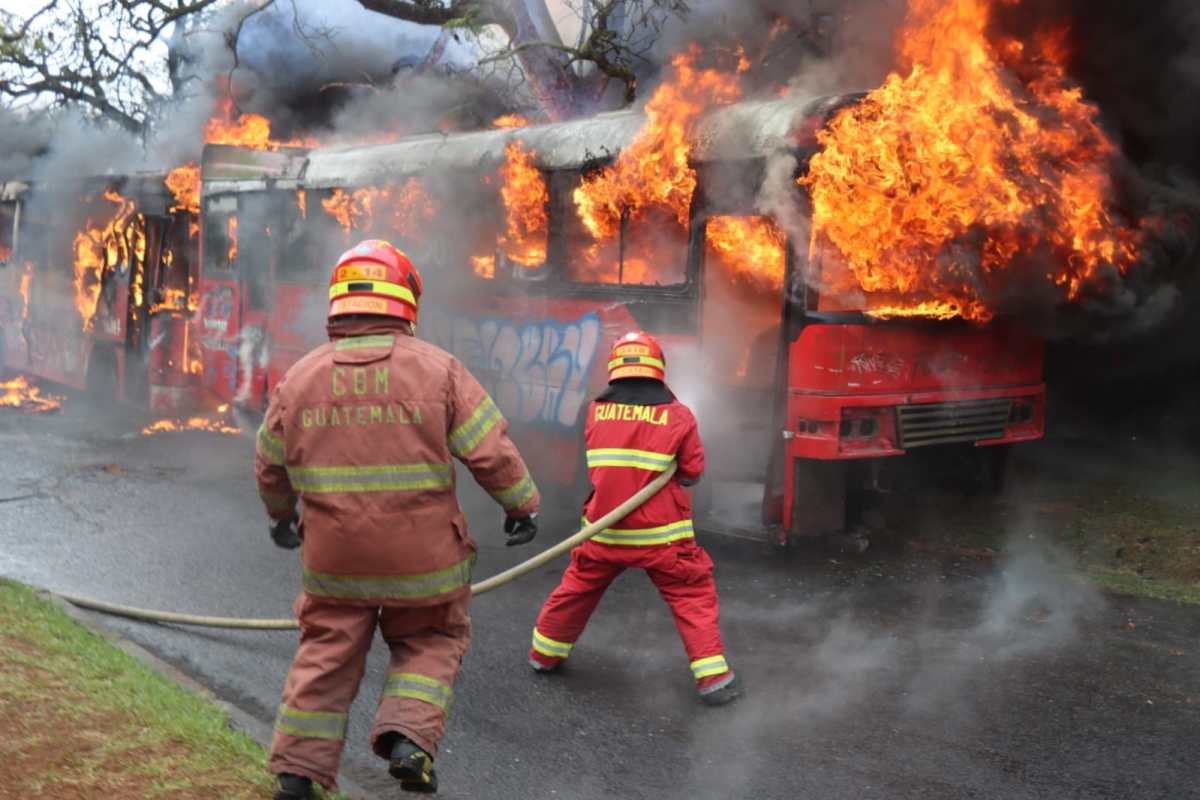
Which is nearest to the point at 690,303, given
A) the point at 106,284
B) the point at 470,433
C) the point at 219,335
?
the point at 470,433

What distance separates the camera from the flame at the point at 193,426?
1332 centimetres

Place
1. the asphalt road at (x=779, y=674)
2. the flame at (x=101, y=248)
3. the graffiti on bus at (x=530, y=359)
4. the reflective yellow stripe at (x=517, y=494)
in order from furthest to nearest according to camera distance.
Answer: the flame at (x=101, y=248)
the graffiti on bus at (x=530, y=359)
the asphalt road at (x=779, y=674)
the reflective yellow stripe at (x=517, y=494)

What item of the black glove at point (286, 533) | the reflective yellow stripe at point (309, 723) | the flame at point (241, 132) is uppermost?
the flame at point (241, 132)

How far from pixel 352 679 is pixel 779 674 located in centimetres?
239

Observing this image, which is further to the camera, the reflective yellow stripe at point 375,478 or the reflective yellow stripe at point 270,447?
the reflective yellow stripe at point 270,447

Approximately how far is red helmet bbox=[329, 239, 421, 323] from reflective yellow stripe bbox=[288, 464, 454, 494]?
1.56ft

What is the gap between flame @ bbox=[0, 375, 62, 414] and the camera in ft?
50.1

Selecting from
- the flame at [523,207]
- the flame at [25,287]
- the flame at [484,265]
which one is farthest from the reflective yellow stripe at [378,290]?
the flame at [25,287]

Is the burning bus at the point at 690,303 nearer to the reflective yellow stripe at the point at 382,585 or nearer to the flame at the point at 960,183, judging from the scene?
the flame at the point at 960,183

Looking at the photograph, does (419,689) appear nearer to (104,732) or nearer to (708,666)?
(104,732)

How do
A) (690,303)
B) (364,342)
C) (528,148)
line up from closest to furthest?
(364,342) → (690,303) → (528,148)

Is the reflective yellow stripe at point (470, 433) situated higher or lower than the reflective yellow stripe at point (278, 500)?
higher

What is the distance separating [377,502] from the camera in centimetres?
354

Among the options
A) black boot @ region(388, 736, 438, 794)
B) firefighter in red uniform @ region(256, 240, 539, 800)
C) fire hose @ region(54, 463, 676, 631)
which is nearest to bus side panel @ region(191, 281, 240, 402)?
fire hose @ region(54, 463, 676, 631)
